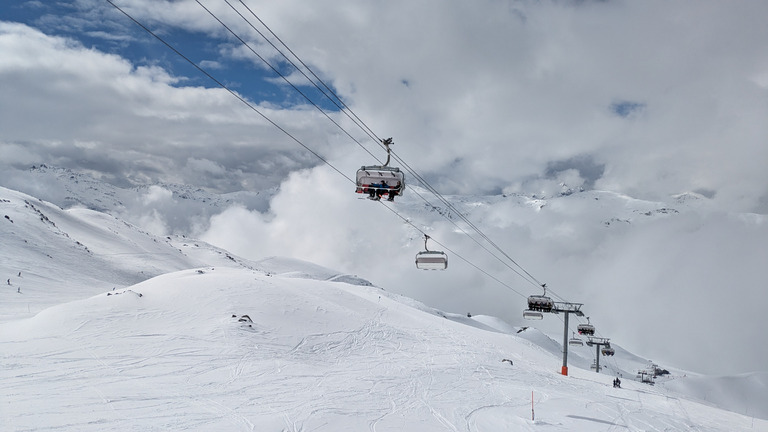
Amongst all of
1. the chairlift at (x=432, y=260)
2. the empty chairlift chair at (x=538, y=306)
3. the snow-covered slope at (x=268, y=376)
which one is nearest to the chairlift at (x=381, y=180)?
the chairlift at (x=432, y=260)

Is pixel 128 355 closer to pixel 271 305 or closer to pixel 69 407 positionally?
pixel 69 407

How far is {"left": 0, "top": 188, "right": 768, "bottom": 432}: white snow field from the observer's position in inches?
771

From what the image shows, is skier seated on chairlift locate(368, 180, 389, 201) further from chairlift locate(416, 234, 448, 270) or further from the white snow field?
the white snow field

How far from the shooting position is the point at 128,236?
193500 mm

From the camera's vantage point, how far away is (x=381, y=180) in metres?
20.2

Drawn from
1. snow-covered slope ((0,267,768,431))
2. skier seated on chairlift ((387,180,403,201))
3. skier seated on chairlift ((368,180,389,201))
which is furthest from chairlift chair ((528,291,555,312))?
skier seated on chairlift ((368,180,389,201))

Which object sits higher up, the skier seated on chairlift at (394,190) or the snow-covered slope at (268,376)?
the skier seated on chairlift at (394,190)

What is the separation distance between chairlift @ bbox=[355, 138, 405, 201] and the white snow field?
10246 mm

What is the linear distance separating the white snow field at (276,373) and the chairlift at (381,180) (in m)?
10.2

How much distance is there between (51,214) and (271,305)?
17328cm

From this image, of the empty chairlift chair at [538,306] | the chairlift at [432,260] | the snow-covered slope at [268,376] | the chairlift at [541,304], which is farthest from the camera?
the chairlift at [541,304]

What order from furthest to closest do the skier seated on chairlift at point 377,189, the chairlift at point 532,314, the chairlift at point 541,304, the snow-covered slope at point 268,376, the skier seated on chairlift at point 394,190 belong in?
the chairlift at point 541,304
the chairlift at point 532,314
the skier seated on chairlift at point 377,189
the skier seated on chairlift at point 394,190
the snow-covered slope at point 268,376

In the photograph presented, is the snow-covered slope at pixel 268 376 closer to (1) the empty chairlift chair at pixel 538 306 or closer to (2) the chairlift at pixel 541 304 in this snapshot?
(1) the empty chairlift chair at pixel 538 306

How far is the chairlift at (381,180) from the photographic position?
19.9m
